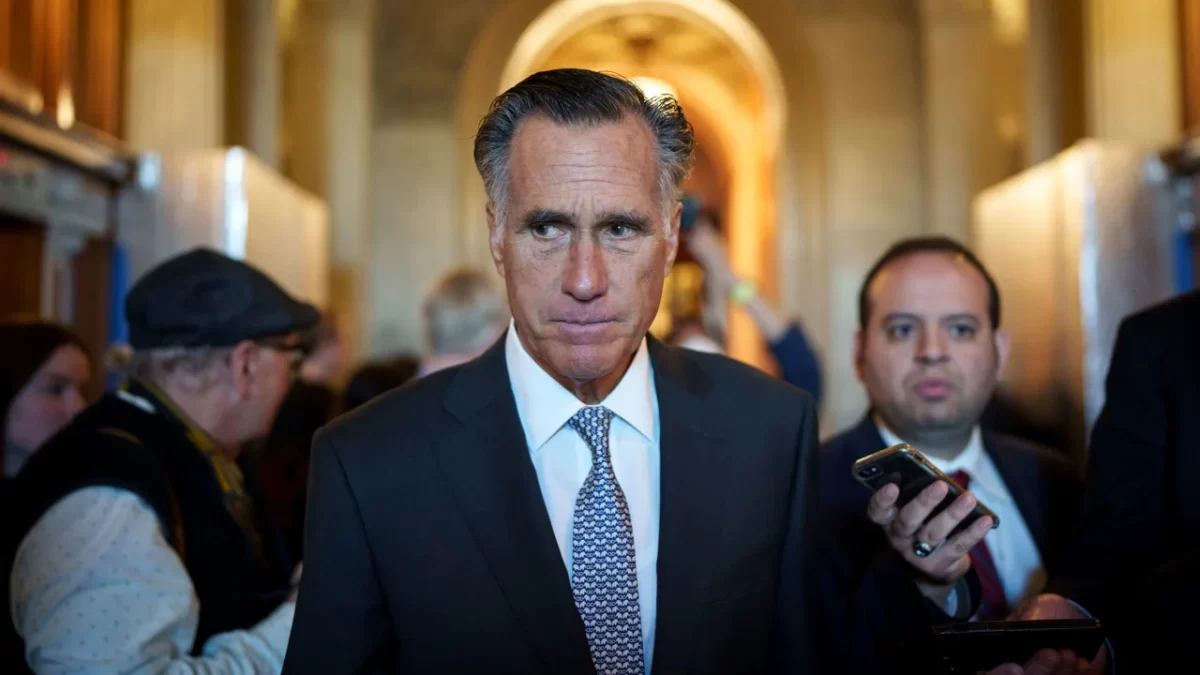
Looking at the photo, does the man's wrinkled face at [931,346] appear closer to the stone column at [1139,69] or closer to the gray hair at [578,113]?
the gray hair at [578,113]

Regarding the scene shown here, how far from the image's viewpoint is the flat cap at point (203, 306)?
2453 millimetres

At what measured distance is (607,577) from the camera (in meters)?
1.65

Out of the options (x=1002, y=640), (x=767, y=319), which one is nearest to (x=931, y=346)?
(x=1002, y=640)

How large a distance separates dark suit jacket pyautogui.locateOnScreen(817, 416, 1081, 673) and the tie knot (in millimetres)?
647

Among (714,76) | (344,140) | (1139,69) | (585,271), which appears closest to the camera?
(585,271)

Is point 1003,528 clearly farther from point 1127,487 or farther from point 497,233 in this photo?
point 497,233

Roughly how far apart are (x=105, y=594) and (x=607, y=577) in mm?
978

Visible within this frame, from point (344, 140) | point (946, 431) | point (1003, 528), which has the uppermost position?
point (344, 140)

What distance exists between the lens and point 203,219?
5988mm

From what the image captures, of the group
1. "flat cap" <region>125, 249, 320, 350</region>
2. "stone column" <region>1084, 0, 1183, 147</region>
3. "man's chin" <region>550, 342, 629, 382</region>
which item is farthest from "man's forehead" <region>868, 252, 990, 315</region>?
"stone column" <region>1084, 0, 1183, 147</region>

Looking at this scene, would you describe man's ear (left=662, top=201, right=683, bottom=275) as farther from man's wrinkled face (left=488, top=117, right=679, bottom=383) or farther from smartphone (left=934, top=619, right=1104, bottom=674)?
smartphone (left=934, top=619, right=1104, bottom=674)

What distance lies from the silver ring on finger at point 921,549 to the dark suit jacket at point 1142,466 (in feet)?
1.44

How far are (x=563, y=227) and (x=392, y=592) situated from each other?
608 mm

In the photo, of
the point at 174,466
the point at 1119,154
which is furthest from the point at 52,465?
the point at 1119,154
